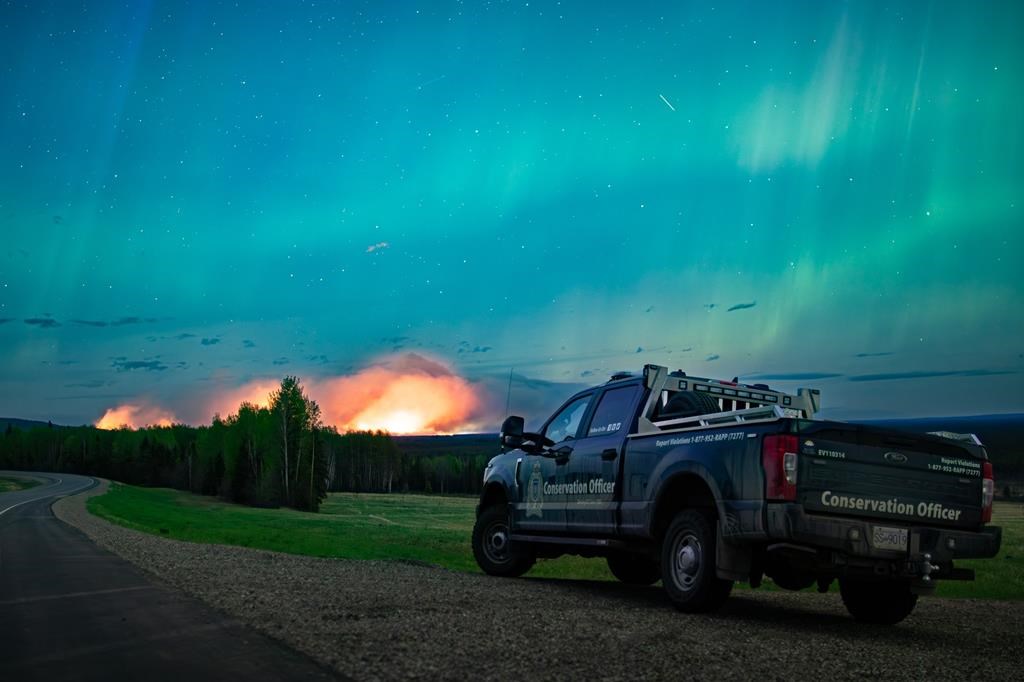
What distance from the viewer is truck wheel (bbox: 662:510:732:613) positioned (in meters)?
9.31

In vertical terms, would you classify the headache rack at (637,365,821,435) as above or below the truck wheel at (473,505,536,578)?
above

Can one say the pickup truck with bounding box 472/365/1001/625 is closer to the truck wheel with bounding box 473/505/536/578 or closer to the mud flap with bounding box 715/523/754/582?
the mud flap with bounding box 715/523/754/582

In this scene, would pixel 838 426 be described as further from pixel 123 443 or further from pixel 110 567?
pixel 123 443

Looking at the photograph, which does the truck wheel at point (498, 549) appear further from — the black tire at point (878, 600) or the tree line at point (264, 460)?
the tree line at point (264, 460)

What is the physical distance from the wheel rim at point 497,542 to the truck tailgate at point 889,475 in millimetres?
5958

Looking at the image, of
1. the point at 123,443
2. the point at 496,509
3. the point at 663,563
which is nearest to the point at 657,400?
the point at 663,563

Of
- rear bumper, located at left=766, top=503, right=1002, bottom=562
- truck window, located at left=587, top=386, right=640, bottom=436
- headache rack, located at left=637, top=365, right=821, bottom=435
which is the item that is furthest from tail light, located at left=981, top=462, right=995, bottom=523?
truck window, located at left=587, top=386, right=640, bottom=436

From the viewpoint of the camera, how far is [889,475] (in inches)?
352

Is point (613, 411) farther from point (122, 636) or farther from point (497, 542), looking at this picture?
point (122, 636)

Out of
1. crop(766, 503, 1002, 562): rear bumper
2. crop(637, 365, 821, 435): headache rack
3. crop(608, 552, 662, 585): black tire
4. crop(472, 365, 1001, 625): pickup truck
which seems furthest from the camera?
crop(608, 552, 662, 585): black tire

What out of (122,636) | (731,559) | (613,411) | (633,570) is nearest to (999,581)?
→ (633,570)

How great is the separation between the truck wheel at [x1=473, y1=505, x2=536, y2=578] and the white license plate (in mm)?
5756

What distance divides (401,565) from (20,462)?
210 metres

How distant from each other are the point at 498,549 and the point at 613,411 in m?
3.29
